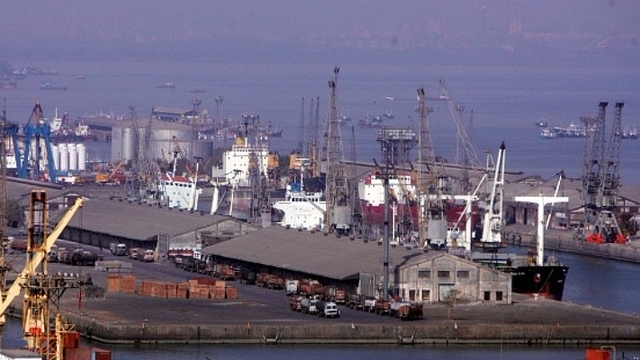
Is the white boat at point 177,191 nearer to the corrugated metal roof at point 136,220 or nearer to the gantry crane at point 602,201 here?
the corrugated metal roof at point 136,220

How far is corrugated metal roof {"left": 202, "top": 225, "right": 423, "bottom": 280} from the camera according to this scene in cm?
3023

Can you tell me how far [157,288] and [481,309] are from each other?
4.76 meters

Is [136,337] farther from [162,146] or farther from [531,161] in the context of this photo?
[531,161]

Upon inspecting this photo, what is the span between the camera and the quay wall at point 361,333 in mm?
24688

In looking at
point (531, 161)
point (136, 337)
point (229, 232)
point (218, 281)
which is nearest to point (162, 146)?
point (531, 161)

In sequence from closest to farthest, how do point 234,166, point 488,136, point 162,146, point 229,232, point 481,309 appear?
point 481,309 < point 229,232 < point 234,166 < point 162,146 < point 488,136

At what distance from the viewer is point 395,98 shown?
132 meters

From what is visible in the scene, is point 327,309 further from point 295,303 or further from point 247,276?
point 247,276

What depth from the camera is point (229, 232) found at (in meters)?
37.4

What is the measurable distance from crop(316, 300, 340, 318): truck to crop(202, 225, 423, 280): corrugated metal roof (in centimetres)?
243

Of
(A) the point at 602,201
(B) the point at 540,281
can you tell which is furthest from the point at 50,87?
(B) the point at 540,281

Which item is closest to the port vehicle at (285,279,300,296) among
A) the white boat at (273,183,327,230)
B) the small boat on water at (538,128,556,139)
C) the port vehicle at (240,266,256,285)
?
the port vehicle at (240,266,256,285)

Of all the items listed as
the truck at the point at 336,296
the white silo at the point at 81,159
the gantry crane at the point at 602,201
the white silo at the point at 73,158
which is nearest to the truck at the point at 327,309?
the truck at the point at 336,296

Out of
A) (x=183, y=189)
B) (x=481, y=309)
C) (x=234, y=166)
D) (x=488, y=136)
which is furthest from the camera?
(x=488, y=136)
